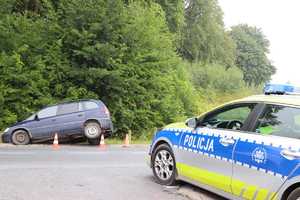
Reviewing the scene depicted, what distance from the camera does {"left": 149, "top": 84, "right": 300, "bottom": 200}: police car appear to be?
643 cm

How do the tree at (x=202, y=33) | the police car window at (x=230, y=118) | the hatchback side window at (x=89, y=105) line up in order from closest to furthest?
the police car window at (x=230, y=118)
the hatchback side window at (x=89, y=105)
the tree at (x=202, y=33)

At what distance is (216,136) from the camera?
25.2 feet

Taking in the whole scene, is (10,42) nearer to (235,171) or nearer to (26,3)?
(26,3)

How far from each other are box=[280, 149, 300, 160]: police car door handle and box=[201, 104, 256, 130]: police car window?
1088 mm

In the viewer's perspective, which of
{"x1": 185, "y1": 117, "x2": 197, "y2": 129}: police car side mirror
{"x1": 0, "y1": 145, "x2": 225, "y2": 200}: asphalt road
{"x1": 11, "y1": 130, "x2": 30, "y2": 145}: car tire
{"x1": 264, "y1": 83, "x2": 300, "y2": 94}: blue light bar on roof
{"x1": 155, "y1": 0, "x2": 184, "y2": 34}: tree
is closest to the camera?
{"x1": 264, "y1": 83, "x2": 300, "y2": 94}: blue light bar on roof

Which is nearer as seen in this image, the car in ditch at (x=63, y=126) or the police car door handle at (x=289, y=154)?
the police car door handle at (x=289, y=154)

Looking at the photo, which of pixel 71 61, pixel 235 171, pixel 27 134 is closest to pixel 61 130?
pixel 27 134

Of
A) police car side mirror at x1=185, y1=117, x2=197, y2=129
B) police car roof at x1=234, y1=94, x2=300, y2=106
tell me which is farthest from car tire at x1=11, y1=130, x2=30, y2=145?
police car roof at x1=234, y1=94, x2=300, y2=106

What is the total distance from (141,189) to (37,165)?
346 centimetres

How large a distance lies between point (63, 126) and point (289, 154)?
46.6 ft

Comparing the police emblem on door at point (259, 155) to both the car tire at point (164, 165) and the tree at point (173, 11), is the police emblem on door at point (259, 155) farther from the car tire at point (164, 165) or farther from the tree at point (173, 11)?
the tree at point (173, 11)

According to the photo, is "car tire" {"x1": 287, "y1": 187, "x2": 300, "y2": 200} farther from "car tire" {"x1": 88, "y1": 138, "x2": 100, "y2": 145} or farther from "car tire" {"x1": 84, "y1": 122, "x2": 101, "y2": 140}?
"car tire" {"x1": 88, "y1": 138, "x2": 100, "y2": 145}

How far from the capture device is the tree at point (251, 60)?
89125mm

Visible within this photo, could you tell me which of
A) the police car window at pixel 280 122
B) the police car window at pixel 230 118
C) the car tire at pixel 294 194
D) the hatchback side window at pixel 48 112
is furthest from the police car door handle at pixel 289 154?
the hatchback side window at pixel 48 112
